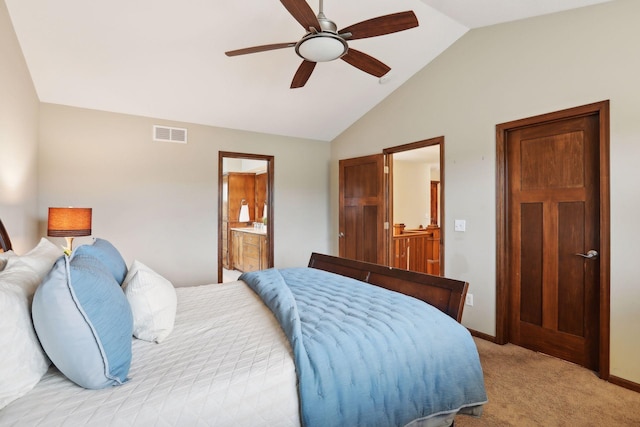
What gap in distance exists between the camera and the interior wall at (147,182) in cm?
352

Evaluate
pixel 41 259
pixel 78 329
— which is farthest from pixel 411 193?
pixel 78 329

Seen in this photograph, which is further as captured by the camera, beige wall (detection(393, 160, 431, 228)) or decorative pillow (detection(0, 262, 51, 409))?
beige wall (detection(393, 160, 431, 228))

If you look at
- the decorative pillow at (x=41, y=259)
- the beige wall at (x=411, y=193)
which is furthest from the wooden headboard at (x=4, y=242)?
the beige wall at (x=411, y=193)

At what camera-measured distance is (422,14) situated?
2.99 meters

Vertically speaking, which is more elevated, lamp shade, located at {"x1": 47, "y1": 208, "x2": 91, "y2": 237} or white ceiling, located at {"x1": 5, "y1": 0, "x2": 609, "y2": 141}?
white ceiling, located at {"x1": 5, "y1": 0, "x2": 609, "y2": 141}

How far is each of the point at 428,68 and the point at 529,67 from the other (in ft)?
3.67

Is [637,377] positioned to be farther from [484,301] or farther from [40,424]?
[40,424]

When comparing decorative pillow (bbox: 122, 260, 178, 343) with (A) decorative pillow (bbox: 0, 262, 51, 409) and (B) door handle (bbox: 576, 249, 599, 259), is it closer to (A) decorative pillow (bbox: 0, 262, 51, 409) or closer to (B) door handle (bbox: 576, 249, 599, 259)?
(A) decorative pillow (bbox: 0, 262, 51, 409)

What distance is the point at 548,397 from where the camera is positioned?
83.8 inches

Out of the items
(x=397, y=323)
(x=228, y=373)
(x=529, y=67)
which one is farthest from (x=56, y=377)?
(x=529, y=67)

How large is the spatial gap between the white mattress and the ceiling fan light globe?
177 centimetres

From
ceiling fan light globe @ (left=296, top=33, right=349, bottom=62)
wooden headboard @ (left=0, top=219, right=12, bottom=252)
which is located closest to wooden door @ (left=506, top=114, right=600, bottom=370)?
ceiling fan light globe @ (left=296, top=33, right=349, bottom=62)

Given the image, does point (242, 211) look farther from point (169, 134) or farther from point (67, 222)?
point (67, 222)

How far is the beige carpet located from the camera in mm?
1892
